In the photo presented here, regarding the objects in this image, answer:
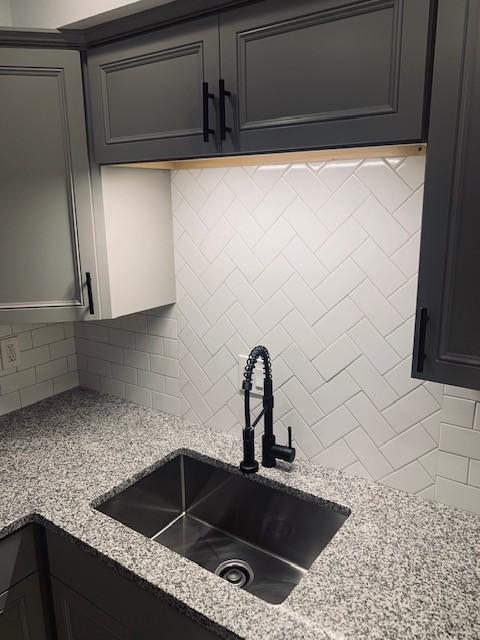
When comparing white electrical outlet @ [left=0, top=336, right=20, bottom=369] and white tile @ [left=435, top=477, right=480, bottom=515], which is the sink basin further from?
white electrical outlet @ [left=0, top=336, right=20, bottom=369]

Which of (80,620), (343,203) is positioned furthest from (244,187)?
(80,620)

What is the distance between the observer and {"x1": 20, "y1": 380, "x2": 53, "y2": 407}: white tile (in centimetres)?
198

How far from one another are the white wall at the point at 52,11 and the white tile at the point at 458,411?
157cm

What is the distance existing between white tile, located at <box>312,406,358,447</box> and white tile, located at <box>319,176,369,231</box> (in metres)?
0.55

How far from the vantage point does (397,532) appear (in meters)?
1.24

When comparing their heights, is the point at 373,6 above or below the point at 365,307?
above

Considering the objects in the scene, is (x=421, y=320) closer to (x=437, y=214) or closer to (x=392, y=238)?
(x=437, y=214)

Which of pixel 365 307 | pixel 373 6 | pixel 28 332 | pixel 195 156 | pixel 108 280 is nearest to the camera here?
pixel 373 6

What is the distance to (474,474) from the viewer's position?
1.26 m

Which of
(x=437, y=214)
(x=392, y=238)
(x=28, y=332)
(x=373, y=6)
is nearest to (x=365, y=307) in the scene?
(x=392, y=238)

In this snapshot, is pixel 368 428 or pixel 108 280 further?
pixel 108 280

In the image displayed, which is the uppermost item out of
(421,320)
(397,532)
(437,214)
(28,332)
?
(437,214)

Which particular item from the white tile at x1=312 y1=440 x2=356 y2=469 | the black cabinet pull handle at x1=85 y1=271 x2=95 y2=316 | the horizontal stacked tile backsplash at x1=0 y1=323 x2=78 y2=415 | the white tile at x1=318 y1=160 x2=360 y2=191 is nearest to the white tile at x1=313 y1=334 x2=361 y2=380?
the white tile at x1=312 y1=440 x2=356 y2=469

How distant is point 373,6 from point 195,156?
501 millimetres
